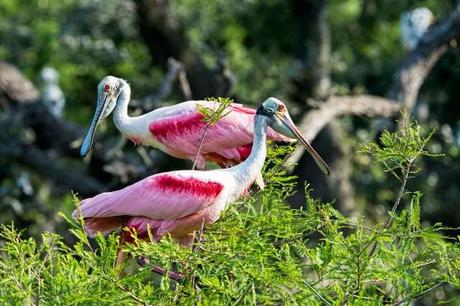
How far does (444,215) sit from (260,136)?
702 centimetres

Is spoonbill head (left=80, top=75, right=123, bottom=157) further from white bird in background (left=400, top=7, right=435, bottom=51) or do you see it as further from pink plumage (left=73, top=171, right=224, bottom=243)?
white bird in background (left=400, top=7, right=435, bottom=51)

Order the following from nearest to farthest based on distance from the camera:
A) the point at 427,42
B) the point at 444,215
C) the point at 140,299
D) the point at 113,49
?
the point at 140,299
the point at 427,42
the point at 444,215
the point at 113,49

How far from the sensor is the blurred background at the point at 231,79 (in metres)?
11.5

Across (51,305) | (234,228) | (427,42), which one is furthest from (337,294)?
(427,42)

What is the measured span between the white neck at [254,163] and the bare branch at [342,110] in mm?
3073

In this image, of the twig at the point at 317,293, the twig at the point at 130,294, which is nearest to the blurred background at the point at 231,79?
the twig at the point at 317,293

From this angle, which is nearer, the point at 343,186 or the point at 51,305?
the point at 51,305

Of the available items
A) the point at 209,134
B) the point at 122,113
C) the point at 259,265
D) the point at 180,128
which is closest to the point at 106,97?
the point at 122,113

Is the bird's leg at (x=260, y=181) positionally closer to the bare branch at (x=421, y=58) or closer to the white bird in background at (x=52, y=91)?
the bare branch at (x=421, y=58)

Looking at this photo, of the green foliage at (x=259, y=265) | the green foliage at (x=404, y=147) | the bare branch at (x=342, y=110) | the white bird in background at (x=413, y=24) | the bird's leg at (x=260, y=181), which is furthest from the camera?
the white bird in background at (x=413, y=24)

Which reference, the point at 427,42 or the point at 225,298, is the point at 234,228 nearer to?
the point at 225,298

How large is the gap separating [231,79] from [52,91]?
4.43m

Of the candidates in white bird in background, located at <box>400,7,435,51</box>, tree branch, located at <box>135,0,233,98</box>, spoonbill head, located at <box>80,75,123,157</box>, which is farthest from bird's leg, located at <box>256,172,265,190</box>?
white bird in background, located at <box>400,7,435,51</box>

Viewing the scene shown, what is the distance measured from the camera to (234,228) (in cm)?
531
